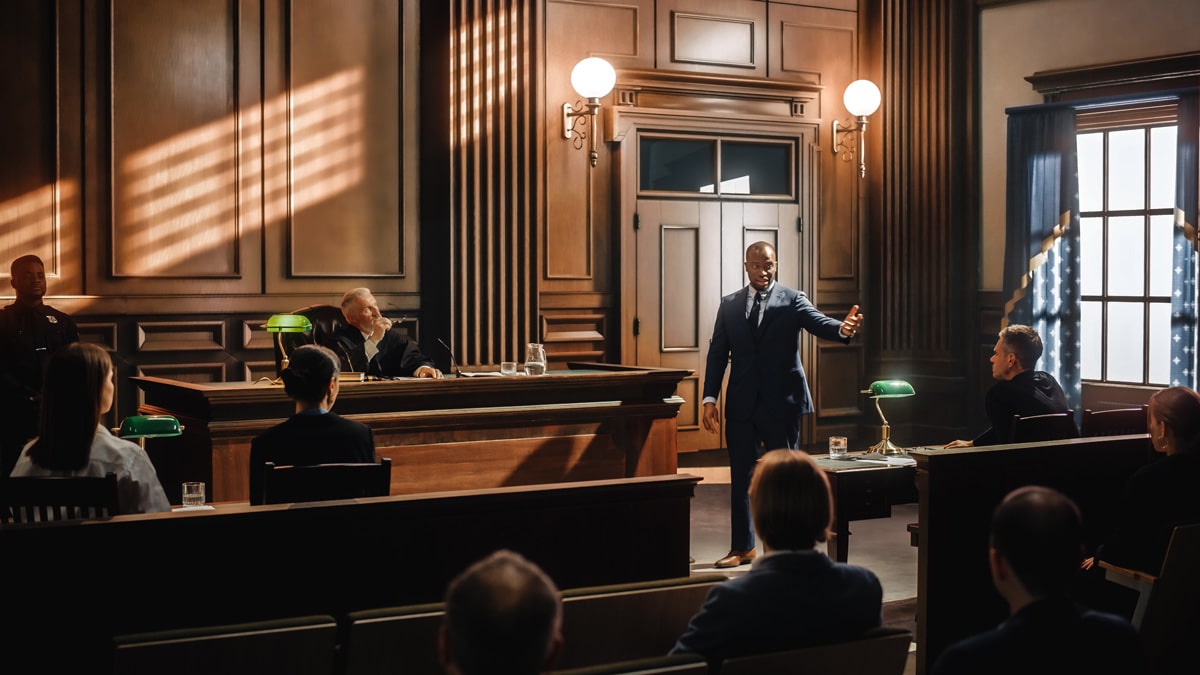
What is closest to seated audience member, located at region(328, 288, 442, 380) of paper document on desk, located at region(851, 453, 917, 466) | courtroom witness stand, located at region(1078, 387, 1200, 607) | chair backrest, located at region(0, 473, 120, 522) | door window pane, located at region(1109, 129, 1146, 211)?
paper document on desk, located at region(851, 453, 917, 466)

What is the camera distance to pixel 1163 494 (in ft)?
11.7

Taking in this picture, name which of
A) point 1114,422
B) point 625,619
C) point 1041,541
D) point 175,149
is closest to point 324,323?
point 175,149

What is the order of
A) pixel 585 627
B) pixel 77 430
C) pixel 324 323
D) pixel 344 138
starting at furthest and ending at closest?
pixel 344 138 → pixel 324 323 → pixel 77 430 → pixel 585 627

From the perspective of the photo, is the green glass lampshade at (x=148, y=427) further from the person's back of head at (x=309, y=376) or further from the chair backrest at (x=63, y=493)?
the chair backrest at (x=63, y=493)

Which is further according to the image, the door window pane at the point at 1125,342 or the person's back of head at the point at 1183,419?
the door window pane at the point at 1125,342

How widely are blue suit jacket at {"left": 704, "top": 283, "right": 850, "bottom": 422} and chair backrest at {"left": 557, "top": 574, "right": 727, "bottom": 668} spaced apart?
9.47 feet

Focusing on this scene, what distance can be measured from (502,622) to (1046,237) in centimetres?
738

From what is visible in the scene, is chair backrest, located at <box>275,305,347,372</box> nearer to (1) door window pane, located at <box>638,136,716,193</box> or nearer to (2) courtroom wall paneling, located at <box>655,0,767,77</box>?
(1) door window pane, located at <box>638,136,716,193</box>

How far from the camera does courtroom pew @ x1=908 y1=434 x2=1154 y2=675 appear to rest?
390 centimetres

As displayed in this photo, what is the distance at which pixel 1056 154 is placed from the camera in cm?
816

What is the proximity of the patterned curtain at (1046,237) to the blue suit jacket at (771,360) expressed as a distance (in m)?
3.15

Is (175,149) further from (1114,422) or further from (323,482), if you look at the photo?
(1114,422)

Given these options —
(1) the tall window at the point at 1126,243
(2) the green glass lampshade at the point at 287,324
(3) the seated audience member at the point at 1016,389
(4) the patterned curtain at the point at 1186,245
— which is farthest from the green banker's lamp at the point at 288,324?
(1) the tall window at the point at 1126,243

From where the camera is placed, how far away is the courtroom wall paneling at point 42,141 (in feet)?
20.9
